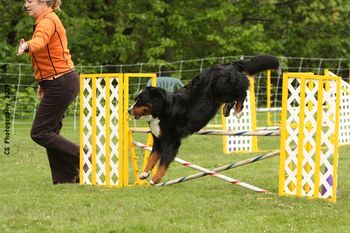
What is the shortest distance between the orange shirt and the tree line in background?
41.7 feet

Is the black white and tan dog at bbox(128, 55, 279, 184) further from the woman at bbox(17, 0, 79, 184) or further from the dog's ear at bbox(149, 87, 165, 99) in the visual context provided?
the woman at bbox(17, 0, 79, 184)

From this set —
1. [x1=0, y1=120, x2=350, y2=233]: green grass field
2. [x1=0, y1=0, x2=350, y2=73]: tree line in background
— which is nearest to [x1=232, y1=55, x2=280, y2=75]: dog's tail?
[x1=0, y1=120, x2=350, y2=233]: green grass field

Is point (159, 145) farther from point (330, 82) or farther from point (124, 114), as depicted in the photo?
point (330, 82)

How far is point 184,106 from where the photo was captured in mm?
5969

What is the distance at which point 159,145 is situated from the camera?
595 centimetres

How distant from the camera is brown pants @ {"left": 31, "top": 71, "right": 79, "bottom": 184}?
635 centimetres

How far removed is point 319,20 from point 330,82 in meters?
16.5

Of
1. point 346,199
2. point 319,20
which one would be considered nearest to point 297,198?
point 346,199

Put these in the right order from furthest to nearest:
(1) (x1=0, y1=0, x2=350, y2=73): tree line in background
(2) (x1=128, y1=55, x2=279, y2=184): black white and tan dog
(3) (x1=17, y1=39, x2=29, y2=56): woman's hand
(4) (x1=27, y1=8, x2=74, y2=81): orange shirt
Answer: (1) (x1=0, y1=0, x2=350, y2=73): tree line in background < (4) (x1=27, y1=8, x2=74, y2=81): orange shirt < (2) (x1=128, y1=55, x2=279, y2=184): black white and tan dog < (3) (x1=17, y1=39, x2=29, y2=56): woman's hand

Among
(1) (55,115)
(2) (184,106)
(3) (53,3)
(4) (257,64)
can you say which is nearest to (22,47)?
(3) (53,3)

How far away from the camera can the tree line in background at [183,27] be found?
66.0 ft

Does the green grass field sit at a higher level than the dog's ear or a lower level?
lower

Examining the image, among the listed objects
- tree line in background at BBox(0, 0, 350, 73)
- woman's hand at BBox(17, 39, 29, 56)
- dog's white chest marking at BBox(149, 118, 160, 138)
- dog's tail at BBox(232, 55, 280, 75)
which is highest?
tree line in background at BBox(0, 0, 350, 73)

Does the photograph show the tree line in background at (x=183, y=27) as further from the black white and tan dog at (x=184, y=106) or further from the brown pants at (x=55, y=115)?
the black white and tan dog at (x=184, y=106)
